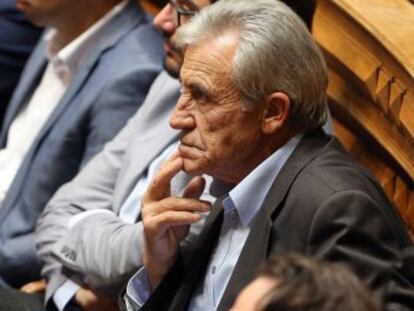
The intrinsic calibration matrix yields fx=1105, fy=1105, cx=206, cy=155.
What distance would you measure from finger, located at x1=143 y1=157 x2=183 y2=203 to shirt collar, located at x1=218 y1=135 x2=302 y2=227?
0.47 ft

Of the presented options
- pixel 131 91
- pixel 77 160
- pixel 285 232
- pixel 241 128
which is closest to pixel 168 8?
pixel 131 91

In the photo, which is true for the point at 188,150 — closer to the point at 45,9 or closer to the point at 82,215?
the point at 82,215

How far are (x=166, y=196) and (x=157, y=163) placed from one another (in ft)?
1.21

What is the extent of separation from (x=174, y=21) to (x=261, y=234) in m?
0.84

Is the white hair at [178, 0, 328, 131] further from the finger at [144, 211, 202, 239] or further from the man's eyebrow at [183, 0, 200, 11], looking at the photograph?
the man's eyebrow at [183, 0, 200, 11]

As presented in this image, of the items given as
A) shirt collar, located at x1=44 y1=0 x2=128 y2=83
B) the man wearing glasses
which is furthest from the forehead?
shirt collar, located at x1=44 y1=0 x2=128 y2=83

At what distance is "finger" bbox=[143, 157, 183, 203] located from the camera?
6.62 ft

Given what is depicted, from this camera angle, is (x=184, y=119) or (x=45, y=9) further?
(x=45, y=9)

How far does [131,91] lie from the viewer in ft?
8.98

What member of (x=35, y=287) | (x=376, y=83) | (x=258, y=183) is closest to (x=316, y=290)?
(x=258, y=183)

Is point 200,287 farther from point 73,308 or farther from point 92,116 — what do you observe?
point 92,116

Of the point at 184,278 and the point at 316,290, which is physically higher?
the point at 316,290

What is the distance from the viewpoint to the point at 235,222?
77.5 inches

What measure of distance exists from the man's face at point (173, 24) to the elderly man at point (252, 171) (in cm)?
45
